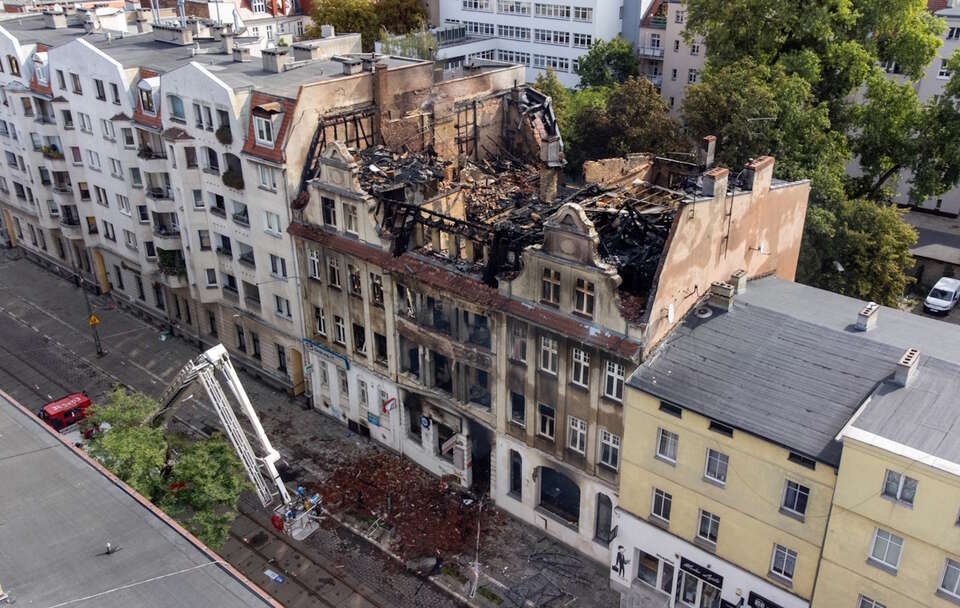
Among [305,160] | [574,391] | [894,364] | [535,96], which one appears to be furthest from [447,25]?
[894,364]

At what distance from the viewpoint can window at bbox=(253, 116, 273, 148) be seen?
54.7m

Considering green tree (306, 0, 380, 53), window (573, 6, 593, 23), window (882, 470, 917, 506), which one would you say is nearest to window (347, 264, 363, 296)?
window (882, 470, 917, 506)

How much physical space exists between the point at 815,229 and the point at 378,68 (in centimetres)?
3343

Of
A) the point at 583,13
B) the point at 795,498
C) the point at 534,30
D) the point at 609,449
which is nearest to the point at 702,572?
the point at 795,498

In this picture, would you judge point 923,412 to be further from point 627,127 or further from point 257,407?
point 627,127

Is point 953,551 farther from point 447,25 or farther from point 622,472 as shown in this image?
point 447,25

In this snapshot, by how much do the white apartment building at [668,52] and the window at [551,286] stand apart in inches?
2704

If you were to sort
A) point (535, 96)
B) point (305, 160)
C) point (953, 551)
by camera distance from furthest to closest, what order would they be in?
point (535, 96) < point (305, 160) < point (953, 551)

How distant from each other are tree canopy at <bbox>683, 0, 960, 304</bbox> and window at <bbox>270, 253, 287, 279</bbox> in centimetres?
3565

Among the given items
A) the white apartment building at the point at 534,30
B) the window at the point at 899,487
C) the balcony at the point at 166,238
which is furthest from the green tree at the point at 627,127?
the window at the point at 899,487

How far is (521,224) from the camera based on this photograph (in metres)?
48.4

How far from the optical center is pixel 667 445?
129ft

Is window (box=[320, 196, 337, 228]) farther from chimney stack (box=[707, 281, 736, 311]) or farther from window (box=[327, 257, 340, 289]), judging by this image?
chimney stack (box=[707, 281, 736, 311])

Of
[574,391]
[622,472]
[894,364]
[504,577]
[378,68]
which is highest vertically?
[378,68]
